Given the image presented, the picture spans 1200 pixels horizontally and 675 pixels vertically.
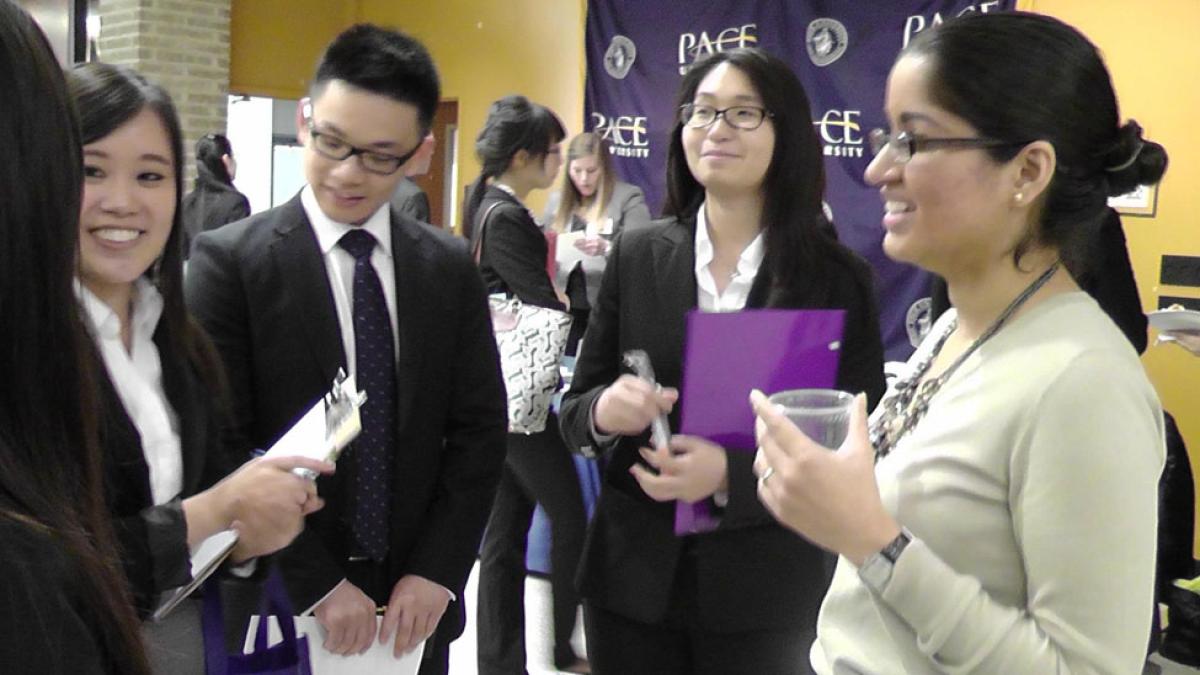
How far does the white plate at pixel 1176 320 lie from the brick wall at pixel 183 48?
7.11 meters

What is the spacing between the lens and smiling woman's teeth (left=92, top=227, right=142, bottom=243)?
1599 millimetres

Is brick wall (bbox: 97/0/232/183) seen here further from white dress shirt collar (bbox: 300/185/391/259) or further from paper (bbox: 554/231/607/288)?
white dress shirt collar (bbox: 300/185/391/259)

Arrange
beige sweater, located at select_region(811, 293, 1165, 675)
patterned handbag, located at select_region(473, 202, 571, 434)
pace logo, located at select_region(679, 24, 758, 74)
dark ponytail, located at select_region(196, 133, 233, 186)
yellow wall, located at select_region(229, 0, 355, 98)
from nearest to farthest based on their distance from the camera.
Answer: beige sweater, located at select_region(811, 293, 1165, 675) → patterned handbag, located at select_region(473, 202, 571, 434) → dark ponytail, located at select_region(196, 133, 233, 186) → pace logo, located at select_region(679, 24, 758, 74) → yellow wall, located at select_region(229, 0, 355, 98)

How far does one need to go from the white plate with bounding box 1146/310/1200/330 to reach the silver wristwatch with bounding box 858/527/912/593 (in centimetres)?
241

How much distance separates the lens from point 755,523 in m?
1.87

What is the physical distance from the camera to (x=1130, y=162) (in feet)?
3.83

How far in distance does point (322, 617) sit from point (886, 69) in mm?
4902

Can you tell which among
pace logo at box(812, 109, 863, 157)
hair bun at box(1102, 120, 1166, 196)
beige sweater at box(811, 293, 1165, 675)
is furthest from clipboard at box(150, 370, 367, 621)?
pace logo at box(812, 109, 863, 157)

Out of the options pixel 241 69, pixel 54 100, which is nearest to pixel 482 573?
pixel 54 100

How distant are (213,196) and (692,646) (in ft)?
14.3

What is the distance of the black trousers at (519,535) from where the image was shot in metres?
3.22

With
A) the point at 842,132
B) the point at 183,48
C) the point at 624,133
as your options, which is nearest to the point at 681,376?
the point at 842,132

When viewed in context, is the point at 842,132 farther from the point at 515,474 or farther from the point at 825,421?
the point at 825,421

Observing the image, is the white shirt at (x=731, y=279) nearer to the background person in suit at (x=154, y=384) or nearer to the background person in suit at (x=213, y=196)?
the background person in suit at (x=154, y=384)
